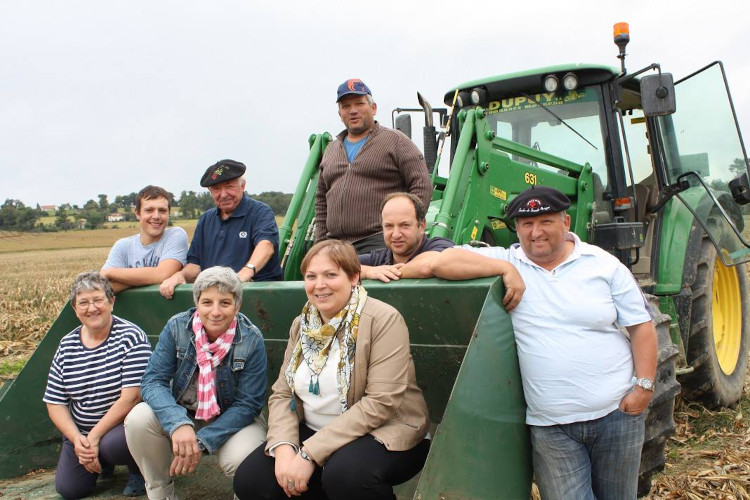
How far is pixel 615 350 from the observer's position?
2799 mm

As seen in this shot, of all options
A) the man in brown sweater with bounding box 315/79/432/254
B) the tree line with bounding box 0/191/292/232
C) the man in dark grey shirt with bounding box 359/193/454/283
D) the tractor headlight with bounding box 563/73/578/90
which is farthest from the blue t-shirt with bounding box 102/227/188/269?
the tree line with bounding box 0/191/292/232

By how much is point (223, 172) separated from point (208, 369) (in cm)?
152

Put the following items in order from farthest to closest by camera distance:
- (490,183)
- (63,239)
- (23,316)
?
(63,239) → (23,316) → (490,183)

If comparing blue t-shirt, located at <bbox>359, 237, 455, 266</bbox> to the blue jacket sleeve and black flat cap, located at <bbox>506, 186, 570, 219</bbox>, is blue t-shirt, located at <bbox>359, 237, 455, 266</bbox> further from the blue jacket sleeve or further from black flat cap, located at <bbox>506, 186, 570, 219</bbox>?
the blue jacket sleeve

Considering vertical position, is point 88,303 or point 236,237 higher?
point 236,237

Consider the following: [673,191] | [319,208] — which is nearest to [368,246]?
[319,208]

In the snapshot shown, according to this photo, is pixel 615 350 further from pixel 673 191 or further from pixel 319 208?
pixel 673 191

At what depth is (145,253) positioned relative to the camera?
4512mm

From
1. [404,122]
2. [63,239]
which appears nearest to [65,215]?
[63,239]

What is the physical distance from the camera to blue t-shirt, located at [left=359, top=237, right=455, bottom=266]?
137 inches

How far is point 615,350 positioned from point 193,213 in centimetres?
3641

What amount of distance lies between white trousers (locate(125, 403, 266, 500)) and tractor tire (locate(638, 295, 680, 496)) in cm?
186

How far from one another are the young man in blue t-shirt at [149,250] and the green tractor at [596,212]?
0.35ft

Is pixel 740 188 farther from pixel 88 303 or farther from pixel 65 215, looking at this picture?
pixel 65 215
